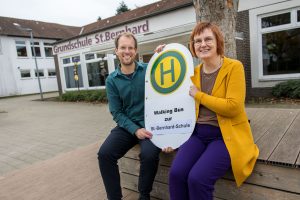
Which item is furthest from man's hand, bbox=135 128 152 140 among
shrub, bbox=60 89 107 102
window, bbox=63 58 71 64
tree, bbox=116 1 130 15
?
tree, bbox=116 1 130 15

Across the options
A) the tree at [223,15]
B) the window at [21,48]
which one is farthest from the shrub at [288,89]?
the window at [21,48]

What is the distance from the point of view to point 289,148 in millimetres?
2162

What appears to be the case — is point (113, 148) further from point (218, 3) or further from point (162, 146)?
point (218, 3)

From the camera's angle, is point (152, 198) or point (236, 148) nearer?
point (236, 148)

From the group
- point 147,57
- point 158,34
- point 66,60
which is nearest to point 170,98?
point 158,34

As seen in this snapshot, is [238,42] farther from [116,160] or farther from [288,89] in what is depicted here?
[116,160]

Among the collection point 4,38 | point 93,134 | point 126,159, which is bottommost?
point 93,134

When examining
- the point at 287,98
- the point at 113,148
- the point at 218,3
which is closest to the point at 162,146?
the point at 113,148

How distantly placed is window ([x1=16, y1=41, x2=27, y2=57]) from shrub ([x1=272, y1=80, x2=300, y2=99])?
80.6ft

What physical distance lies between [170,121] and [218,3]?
153 cm

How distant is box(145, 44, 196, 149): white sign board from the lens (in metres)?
2.34

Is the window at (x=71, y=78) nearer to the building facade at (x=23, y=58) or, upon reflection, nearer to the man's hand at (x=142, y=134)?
the building facade at (x=23, y=58)

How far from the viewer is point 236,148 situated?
77.4 inches

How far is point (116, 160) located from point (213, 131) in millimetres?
1075
